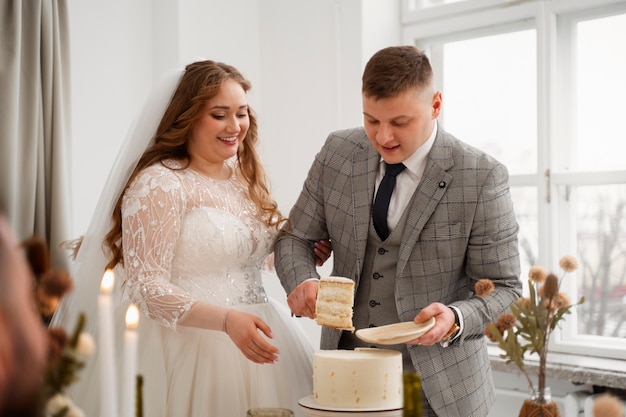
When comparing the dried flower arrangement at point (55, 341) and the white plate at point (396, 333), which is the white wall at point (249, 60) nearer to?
the white plate at point (396, 333)

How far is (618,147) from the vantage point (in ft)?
11.1

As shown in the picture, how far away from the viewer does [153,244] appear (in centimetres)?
222

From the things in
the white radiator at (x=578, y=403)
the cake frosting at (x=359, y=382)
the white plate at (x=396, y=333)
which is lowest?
the white radiator at (x=578, y=403)

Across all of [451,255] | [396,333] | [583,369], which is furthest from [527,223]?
[396,333]

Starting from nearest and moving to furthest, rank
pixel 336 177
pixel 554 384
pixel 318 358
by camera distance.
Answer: pixel 318 358 → pixel 336 177 → pixel 554 384

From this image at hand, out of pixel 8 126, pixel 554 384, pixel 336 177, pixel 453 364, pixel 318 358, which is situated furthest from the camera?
pixel 554 384

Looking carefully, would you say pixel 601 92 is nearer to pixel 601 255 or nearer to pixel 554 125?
pixel 554 125

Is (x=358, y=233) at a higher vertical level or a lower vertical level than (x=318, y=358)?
higher

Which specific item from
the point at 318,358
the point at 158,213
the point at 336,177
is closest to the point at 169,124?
the point at 158,213

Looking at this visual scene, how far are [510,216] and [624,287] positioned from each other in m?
1.39

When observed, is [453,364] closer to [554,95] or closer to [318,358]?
[318,358]

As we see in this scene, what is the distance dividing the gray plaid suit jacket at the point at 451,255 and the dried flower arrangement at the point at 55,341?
56.0 inches

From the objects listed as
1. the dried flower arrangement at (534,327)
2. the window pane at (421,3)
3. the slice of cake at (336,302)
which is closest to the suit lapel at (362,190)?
the slice of cake at (336,302)

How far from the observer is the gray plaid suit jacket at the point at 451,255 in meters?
2.19
